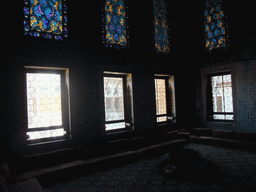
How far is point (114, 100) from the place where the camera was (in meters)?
6.09

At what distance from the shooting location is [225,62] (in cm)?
716

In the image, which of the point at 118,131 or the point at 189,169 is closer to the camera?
the point at 189,169

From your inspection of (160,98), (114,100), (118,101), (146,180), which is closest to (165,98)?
(160,98)

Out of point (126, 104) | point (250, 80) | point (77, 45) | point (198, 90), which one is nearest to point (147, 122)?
point (126, 104)

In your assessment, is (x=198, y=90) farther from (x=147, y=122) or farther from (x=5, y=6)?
(x=5, y=6)

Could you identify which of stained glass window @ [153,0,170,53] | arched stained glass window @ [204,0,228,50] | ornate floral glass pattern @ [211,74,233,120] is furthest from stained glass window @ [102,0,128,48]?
ornate floral glass pattern @ [211,74,233,120]

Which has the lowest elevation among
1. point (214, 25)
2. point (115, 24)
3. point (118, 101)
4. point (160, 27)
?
point (118, 101)

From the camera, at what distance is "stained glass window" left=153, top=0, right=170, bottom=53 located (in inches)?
283

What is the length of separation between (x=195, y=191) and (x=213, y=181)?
0.61 m

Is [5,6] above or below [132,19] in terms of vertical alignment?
below

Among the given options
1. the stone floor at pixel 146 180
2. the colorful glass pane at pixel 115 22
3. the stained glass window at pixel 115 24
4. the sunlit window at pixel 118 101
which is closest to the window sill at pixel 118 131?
the sunlit window at pixel 118 101

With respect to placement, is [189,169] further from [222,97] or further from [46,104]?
[222,97]

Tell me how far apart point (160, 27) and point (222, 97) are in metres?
3.73

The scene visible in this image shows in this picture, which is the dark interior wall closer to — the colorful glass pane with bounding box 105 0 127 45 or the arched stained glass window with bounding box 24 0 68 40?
the arched stained glass window with bounding box 24 0 68 40
